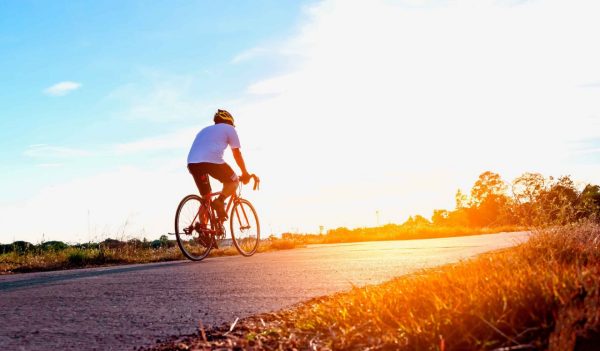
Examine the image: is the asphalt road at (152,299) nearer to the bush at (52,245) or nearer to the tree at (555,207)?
the tree at (555,207)

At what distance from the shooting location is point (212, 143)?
1000 cm

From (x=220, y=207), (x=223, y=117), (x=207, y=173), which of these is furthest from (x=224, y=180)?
(x=223, y=117)

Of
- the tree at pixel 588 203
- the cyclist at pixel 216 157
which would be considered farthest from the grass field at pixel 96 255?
the tree at pixel 588 203

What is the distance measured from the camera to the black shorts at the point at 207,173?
10.1 metres

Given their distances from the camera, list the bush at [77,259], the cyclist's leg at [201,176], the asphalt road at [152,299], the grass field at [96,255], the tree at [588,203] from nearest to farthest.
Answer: the asphalt road at [152,299] → the tree at [588,203] → the cyclist's leg at [201,176] → the grass field at [96,255] → the bush at [77,259]

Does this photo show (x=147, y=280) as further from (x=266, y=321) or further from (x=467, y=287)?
(x=467, y=287)

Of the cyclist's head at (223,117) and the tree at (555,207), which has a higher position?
the cyclist's head at (223,117)

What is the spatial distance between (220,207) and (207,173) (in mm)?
669

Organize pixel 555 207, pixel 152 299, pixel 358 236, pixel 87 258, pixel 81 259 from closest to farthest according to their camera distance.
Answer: pixel 152 299 < pixel 555 207 < pixel 81 259 < pixel 87 258 < pixel 358 236

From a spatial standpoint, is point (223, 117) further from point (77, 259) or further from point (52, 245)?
point (52, 245)

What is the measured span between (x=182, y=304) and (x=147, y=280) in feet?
6.62

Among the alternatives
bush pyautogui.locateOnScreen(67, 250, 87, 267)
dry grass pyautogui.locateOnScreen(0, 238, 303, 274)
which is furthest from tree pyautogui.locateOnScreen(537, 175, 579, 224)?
bush pyautogui.locateOnScreen(67, 250, 87, 267)

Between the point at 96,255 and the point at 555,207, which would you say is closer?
the point at 555,207

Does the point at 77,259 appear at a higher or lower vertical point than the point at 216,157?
lower
